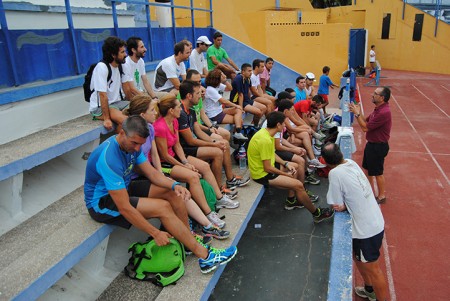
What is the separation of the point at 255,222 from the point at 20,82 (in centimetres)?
366

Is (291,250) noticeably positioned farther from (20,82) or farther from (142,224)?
(20,82)

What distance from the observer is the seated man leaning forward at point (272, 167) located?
4891 millimetres

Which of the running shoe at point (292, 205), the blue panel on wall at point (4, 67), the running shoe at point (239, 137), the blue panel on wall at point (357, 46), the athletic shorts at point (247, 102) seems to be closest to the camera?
the blue panel on wall at point (4, 67)

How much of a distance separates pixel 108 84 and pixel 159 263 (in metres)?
2.50

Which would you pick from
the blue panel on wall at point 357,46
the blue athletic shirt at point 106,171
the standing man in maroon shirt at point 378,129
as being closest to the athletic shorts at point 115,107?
the blue athletic shirt at point 106,171

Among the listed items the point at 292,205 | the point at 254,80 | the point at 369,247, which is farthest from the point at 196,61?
the point at 369,247

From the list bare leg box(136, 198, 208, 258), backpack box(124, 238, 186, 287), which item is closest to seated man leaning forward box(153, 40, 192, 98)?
bare leg box(136, 198, 208, 258)

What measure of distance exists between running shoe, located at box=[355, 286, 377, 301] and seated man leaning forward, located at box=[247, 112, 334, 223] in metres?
1.32

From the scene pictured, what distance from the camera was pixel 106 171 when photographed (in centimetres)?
289

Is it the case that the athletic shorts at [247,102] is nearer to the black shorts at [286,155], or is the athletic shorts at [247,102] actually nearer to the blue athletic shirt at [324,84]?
the black shorts at [286,155]

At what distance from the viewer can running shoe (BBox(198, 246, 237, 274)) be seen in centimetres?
322

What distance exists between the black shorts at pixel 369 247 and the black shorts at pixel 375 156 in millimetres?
2358

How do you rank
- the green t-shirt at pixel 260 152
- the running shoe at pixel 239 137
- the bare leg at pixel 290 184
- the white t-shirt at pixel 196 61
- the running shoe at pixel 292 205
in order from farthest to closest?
1. the white t-shirt at pixel 196 61
2. the running shoe at pixel 239 137
3. the running shoe at pixel 292 205
4. the bare leg at pixel 290 184
5. the green t-shirt at pixel 260 152

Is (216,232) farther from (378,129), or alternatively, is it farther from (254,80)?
(254,80)
